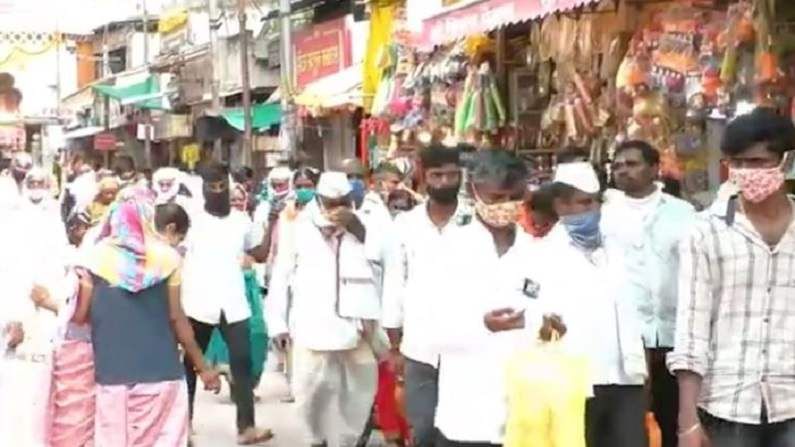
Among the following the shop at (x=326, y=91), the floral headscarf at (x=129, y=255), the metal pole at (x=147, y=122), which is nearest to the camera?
the floral headscarf at (x=129, y=255)

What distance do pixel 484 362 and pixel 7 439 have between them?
3.18m

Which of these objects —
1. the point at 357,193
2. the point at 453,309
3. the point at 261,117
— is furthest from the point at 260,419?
the point at 261,117

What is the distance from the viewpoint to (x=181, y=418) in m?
7.56

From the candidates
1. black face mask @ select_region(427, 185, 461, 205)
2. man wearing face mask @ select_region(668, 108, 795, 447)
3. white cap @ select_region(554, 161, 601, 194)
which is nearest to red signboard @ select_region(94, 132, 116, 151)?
black face mask @ select_region(427, 185, 461, 205)

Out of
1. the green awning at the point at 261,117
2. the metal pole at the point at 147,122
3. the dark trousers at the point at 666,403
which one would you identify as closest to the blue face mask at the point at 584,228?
the dark trousers at the point at 666,403

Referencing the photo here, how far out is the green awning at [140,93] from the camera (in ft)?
117

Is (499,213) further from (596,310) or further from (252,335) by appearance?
(252,335)

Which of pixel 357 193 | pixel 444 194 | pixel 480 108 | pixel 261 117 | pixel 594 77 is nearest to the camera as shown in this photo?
pixel 444 194

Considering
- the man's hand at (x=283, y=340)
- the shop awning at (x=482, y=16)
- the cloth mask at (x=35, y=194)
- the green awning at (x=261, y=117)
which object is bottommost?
the man's hand at (x=283, y=340)

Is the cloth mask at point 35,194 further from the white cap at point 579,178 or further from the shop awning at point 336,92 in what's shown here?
the shop awning at point 336,92

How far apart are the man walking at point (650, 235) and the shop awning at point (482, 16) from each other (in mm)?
1673

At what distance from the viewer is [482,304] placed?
20.6 feet

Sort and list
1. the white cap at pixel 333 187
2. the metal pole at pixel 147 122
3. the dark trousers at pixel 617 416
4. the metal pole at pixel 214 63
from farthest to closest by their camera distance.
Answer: the metal pole at pixel 147 122 < the metal pole at pixel 214 63 < the white cap at pixel 333 187 < the dark trousers at pixel 617 416

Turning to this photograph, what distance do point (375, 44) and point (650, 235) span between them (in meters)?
11.3
